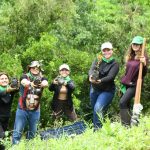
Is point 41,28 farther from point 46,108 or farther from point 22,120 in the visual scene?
point 22,120

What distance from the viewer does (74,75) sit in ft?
36.6

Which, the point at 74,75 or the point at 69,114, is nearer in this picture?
the point at 69,114

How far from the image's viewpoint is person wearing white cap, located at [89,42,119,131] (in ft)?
24.1

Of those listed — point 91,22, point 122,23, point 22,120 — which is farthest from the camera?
point 91,22

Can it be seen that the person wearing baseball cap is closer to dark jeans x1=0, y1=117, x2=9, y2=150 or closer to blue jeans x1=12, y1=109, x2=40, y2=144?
blue jeans x1=12, y1=109, x2=40, y2=144

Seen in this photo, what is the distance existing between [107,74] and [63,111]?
1.40 meters

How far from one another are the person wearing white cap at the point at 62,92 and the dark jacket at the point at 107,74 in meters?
0.70

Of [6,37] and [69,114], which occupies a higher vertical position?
[6,37]

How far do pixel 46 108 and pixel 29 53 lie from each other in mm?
1430

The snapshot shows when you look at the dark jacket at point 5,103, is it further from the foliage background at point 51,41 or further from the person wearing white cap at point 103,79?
the foliage background at point 51,41

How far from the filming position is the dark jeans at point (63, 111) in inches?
324

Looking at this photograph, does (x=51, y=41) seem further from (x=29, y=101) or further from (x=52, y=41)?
(x=29, y=101)

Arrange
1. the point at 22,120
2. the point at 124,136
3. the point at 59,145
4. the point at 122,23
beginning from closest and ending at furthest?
the point at 124,136, the point at 59,145, the point at 22,120, the point at 122,23

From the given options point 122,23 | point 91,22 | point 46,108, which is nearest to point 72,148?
point 46,108
